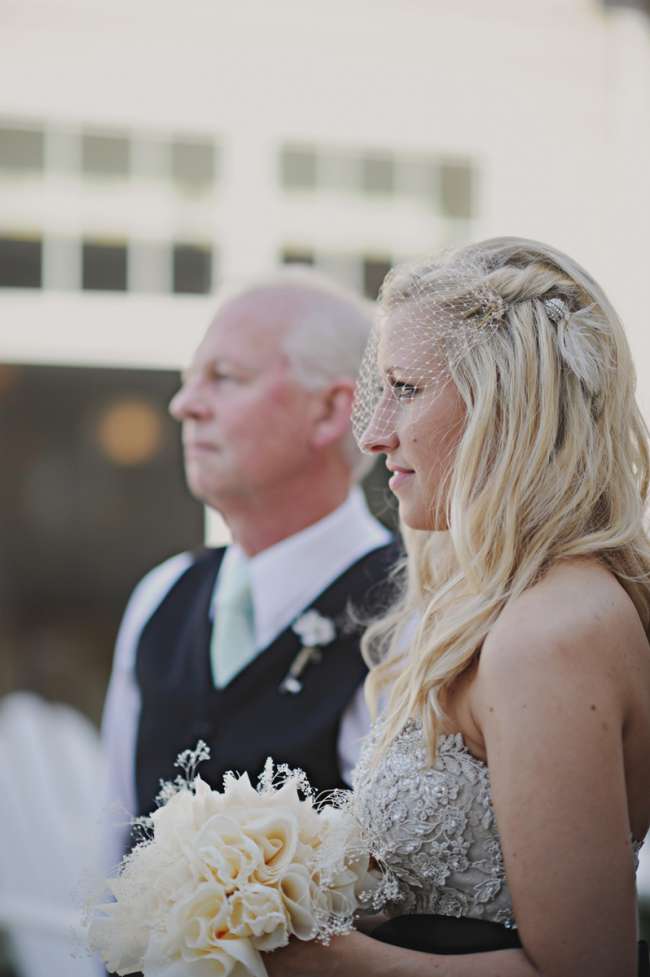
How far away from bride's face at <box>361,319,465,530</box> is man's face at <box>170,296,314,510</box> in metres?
0.96

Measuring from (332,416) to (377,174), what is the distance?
11.7 feet

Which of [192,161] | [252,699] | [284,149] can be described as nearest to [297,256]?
[284,149]

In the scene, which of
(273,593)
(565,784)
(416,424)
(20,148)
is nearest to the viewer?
(565,784)

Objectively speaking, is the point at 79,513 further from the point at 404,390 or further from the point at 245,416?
the point at 404,390

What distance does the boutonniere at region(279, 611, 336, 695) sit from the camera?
267 centimetres

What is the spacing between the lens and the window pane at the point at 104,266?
5.98 meters

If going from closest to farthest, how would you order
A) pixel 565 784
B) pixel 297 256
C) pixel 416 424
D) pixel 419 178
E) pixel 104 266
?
pixel 565 784 < pixel 416 424 < pixel 104 266 < pixel 297 256 < pixel 419 178

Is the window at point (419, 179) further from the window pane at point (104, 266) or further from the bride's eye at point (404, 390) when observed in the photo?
the bride's eye at point (404, 390)

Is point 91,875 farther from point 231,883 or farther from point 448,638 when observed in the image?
point 448,638

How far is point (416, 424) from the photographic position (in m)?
1.86

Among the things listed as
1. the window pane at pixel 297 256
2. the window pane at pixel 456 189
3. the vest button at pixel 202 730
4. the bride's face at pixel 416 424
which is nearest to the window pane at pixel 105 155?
the window pane at pixel 297 256

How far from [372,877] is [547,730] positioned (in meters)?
0.40

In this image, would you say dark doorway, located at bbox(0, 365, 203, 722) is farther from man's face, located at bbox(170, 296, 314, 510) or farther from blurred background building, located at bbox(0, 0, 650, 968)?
man's face, located at bbox(170, 296, 314, 510)

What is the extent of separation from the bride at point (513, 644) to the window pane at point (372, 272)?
168 inches
